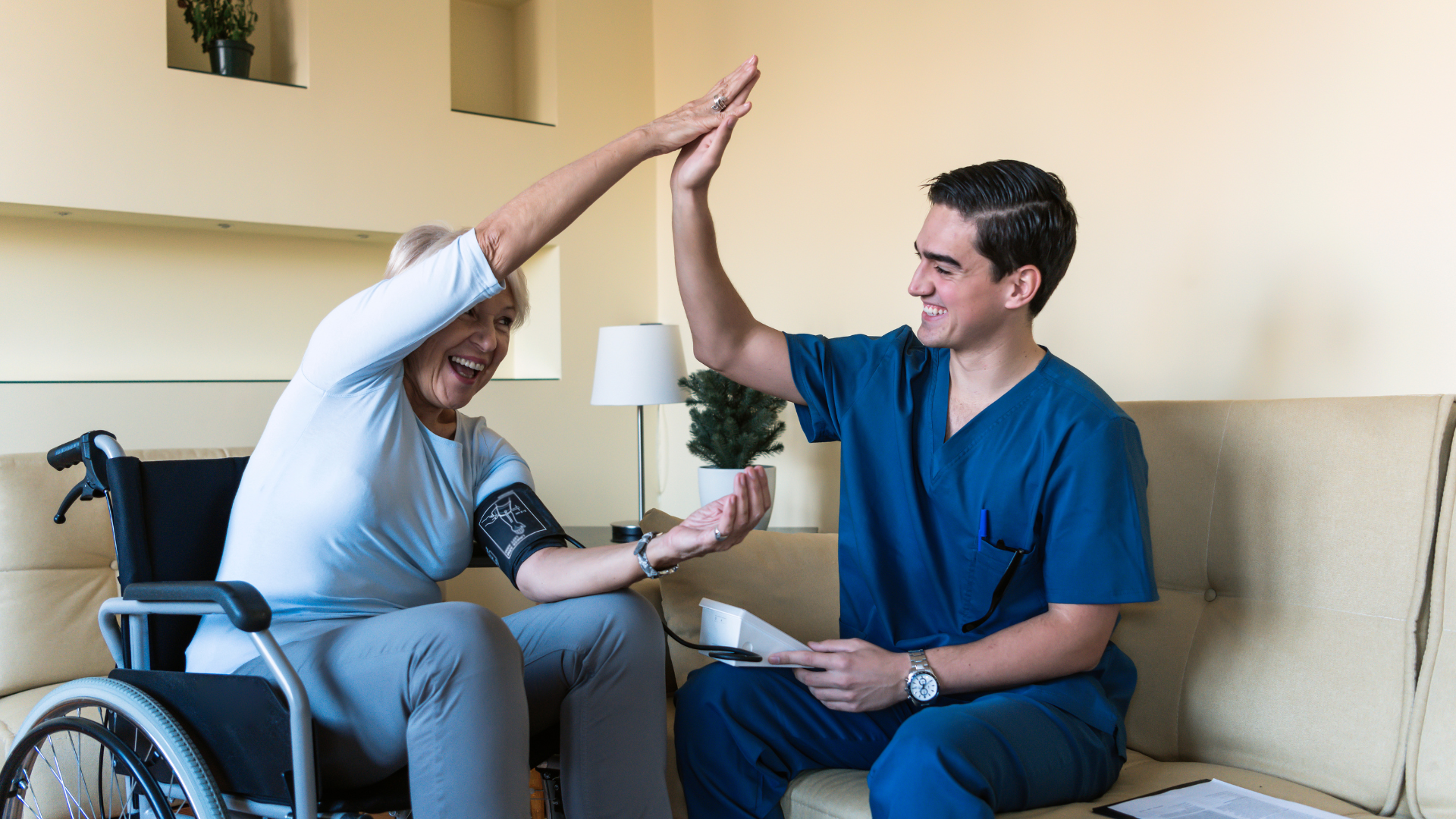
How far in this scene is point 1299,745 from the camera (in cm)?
151

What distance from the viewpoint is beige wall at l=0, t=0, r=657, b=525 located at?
2.96 meters

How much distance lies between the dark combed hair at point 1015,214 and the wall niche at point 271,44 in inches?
102

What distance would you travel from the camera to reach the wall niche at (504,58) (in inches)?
154

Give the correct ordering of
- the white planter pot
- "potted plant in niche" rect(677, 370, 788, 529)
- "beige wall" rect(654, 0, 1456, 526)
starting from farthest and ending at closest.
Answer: "potted plant in niche" rect(677, 370, 788, 529), the white planter pot, "beige wall" rect(654, 0, 1456, 526)

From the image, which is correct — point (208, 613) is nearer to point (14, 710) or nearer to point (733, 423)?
point (14, 710)

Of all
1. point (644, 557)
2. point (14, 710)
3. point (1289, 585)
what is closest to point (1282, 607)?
point (1289, 585)

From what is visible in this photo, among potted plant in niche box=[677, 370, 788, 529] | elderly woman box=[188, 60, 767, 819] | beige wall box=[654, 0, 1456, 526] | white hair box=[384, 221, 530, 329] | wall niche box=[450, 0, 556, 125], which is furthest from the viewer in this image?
wall niche box=[450, 0, 556, 125]

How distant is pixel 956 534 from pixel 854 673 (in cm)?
28

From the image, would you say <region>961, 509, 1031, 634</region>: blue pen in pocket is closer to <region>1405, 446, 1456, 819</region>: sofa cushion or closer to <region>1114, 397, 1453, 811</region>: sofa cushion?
<region>1114, 397, 1453, 811</region>: sofa cushion

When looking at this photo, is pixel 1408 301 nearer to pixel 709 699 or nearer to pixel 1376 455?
pixel 1376 455

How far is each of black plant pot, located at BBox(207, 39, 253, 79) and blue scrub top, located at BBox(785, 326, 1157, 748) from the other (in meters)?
2.43

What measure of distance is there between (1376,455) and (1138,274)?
0.84m

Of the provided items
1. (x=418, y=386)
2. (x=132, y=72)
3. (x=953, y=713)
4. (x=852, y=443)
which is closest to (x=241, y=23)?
(x=132, y=72)

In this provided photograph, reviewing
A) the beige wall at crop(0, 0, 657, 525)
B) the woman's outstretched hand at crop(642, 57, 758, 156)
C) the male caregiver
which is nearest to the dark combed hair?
the male caregiver
